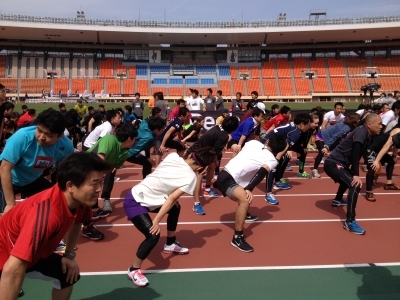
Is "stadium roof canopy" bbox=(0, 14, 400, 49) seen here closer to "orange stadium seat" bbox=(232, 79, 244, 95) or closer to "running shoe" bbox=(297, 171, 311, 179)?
"orange stadium seat" bbox=(232, 79, 244, 95)

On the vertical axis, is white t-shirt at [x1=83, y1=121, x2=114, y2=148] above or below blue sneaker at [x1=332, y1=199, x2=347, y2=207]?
above

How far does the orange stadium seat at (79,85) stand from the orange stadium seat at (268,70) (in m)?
21.1

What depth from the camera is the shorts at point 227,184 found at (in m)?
4.69

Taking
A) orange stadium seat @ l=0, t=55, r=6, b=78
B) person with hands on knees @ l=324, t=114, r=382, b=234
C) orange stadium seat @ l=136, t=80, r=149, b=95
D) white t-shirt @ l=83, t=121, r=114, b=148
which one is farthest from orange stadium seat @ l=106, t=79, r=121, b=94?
person with hands on knees @ l=324, t=114, r=382, b=234

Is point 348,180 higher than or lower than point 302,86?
lower

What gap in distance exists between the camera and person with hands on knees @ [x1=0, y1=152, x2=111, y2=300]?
1.90 metres

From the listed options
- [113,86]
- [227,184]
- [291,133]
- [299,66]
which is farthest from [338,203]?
[299,66]

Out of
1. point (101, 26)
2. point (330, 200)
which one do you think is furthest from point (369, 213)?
point (101, 26)

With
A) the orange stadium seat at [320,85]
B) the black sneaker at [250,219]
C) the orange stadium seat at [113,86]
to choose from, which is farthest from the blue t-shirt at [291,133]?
the orange stadium seat at [320,85]

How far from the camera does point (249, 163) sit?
4805 mm

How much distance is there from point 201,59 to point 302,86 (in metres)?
12.5

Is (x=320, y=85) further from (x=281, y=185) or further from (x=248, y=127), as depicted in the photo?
(x=248, y=127)

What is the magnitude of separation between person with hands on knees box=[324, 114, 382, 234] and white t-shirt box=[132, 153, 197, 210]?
2.62 metres

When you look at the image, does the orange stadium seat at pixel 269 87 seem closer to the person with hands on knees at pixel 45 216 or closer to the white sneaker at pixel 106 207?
the white sneaker at pixel 106 207
